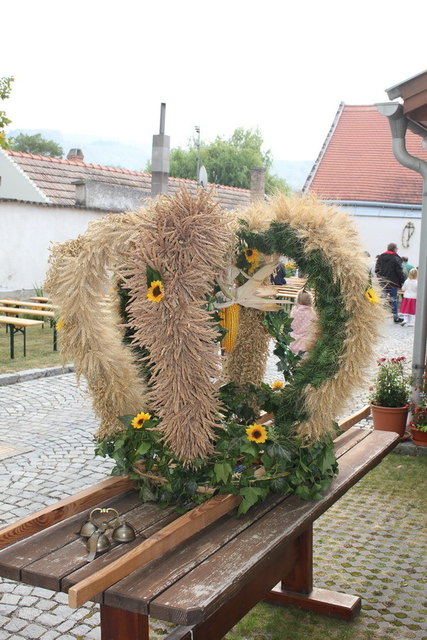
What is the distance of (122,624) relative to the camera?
2395 mm

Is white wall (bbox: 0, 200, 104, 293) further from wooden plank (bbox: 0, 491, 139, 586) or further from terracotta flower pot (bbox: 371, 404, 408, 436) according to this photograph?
wooden plank (bbox: 0, 491, 139, 586)

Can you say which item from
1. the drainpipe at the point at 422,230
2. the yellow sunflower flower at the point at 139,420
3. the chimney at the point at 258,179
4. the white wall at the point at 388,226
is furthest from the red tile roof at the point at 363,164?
the yellow sunflower flower at the point at 139,420

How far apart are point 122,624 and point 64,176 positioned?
62.0 feet

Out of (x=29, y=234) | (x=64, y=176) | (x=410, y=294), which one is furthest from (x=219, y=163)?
(x=410, y=294)

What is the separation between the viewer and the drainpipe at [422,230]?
6066 millimetres

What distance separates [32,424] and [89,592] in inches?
210

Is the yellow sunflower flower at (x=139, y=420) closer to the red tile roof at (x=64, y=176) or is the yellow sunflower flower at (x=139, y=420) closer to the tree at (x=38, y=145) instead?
the red tile roof at (x=64, y=176)

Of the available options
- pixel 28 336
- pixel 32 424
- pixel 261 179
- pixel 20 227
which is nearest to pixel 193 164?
pixel 261 179

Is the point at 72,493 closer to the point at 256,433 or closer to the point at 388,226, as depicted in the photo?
the point at 256,433

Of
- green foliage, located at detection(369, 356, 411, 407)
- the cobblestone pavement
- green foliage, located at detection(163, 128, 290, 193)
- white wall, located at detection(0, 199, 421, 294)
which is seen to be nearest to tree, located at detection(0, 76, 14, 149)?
white wall, located at detection(0, 199, 421, 294)

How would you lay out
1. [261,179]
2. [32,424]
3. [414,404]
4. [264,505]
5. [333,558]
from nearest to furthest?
[264,505] < [333,558] < [414,404] < [32,424] < [261,179]

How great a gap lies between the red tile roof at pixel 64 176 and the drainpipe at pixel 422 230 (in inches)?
482

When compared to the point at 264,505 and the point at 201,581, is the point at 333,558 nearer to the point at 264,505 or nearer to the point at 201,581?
the point at 264,505

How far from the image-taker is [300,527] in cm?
283
